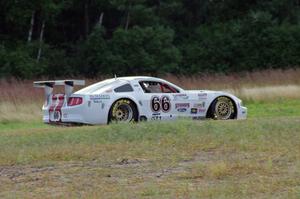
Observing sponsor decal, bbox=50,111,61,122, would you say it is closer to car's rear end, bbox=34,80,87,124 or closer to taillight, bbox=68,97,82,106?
car's rear end, bbox=34,80,87,124

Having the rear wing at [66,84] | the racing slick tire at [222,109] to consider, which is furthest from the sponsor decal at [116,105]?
the racing slick tire at [222,109]

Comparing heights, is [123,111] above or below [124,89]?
below

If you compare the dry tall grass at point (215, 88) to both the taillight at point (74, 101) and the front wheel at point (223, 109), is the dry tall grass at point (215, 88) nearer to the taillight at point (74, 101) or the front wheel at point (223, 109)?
the taillight at point (74, 101)

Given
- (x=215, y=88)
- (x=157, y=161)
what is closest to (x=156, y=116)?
(x=157, y=161)

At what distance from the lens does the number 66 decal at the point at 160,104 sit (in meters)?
17.3

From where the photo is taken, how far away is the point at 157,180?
29.2ft

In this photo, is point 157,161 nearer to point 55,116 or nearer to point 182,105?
point 55,116

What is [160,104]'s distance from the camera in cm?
1750

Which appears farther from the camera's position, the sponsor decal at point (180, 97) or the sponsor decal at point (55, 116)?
the sponsor decal at point (180, 97)

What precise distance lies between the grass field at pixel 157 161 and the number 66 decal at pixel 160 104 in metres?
3.69

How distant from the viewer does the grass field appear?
8.32 m

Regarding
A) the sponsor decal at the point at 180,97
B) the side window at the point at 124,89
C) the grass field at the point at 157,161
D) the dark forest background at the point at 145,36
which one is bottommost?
the grass field at the point at 157,161

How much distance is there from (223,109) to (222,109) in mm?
30

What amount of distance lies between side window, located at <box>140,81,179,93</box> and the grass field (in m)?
4.01
